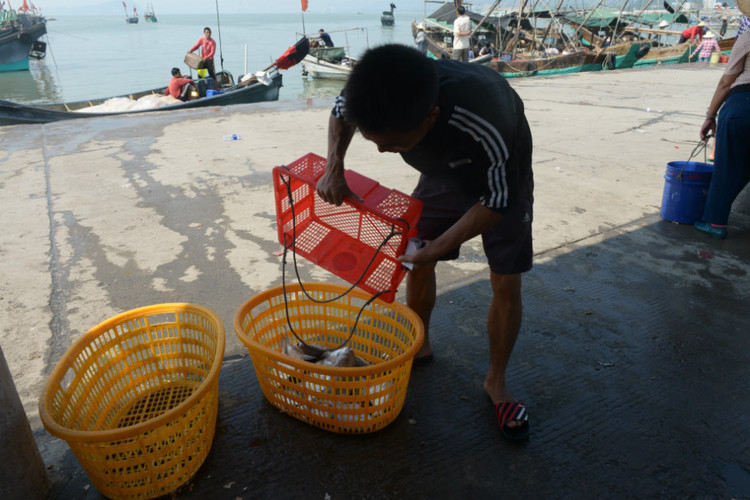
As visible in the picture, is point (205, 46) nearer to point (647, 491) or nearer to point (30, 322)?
point (30, 322)

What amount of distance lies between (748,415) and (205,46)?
48.5 ft

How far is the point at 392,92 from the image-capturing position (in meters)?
1.36

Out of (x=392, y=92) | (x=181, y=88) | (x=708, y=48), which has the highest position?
(x=708, y=48)

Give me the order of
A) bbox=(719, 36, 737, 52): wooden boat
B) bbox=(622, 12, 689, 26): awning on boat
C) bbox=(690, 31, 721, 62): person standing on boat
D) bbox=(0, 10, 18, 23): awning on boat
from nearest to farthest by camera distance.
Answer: bbox=(690, 31, 721, 62): person standing on boat
bbox=(719, 36, 737, 52): wooden boat
bbox=(622, 12, 689, 26): awning on boat
bbox=(0, 10, 18, 23): awning on boat

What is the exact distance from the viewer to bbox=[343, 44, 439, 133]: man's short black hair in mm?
1367

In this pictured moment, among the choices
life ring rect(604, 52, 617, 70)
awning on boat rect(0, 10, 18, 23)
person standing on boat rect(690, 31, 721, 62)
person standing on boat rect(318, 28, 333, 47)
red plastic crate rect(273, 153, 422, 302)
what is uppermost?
awning on boat rect(0, 10, 18, 23)

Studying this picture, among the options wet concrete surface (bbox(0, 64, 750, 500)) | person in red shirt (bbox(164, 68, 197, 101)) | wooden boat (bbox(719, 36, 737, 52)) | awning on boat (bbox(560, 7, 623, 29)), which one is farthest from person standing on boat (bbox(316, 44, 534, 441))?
awning on boat (bbox(560, 7, 623, 29))

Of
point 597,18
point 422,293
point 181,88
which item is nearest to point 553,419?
point 422,293

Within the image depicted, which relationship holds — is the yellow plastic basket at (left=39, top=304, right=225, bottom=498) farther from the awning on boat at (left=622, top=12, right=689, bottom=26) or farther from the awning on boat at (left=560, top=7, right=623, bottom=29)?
the awning on boat at (left=622, top=12, right=689, bottom=26)

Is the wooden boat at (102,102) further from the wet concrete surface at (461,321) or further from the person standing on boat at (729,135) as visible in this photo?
the person standing on boat at (729,135)

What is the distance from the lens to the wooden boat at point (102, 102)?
32.6 feet

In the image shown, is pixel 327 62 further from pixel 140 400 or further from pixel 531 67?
pixel 140 400

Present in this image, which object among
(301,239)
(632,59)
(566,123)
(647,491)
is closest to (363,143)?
(566,123)

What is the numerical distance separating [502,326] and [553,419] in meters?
0.46
